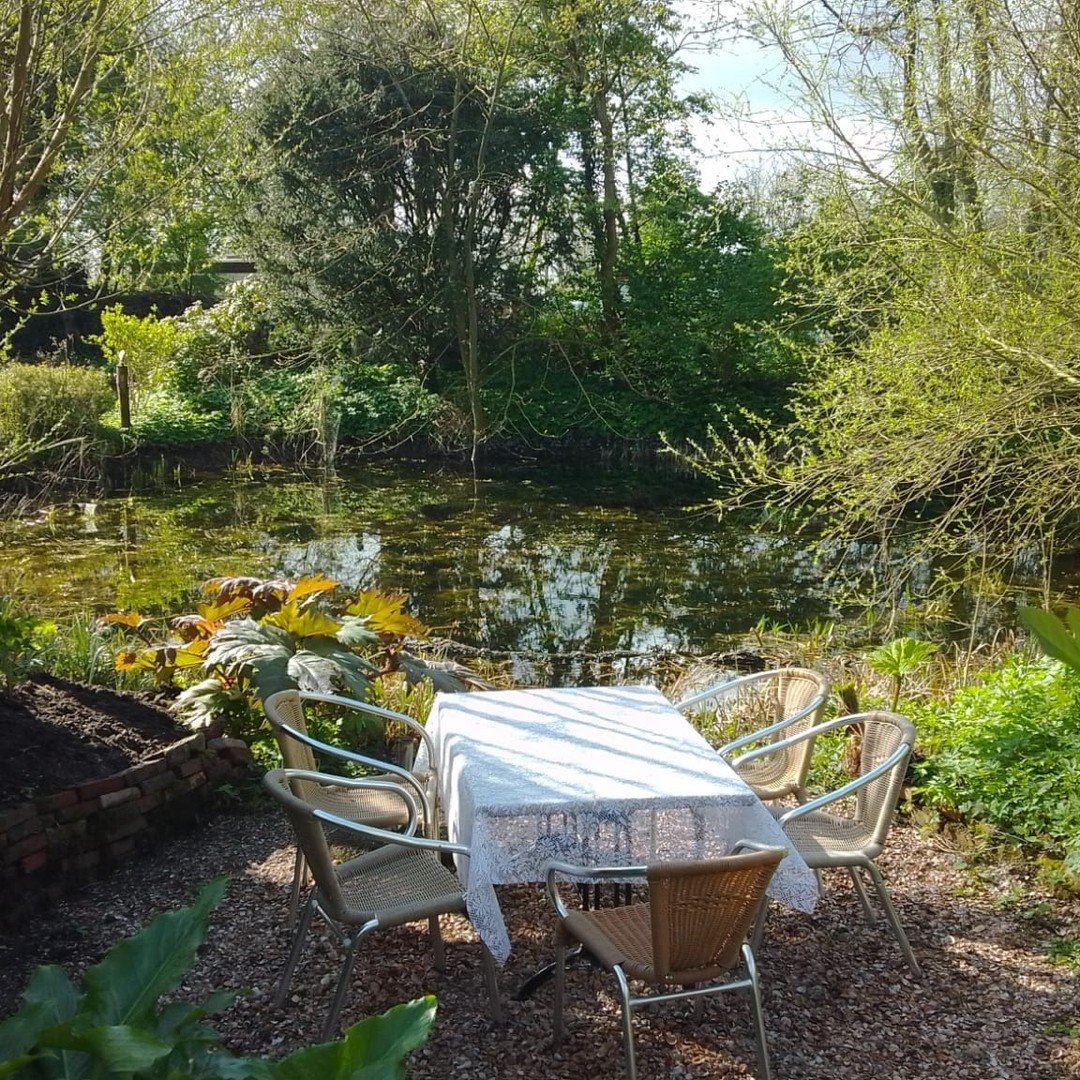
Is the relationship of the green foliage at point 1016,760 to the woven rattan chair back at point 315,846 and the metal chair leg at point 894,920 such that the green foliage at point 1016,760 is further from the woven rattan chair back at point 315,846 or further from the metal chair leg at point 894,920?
the woven rattan chair back at point 315,846

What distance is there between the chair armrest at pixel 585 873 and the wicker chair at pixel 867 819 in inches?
28.3

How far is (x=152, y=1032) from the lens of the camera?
1.87m

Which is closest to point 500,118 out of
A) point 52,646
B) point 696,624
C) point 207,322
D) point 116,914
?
point 207,322

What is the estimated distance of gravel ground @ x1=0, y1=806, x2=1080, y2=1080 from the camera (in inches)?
127

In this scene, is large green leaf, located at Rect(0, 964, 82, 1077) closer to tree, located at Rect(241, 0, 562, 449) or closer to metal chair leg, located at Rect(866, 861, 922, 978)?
metal chair leg, located at Rect(866, 861, 922, 978)

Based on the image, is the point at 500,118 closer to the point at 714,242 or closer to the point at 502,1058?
the point at 714,242

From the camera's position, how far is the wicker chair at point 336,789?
3.95 m

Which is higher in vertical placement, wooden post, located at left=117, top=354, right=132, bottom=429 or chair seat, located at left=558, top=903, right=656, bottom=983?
wooden post, located at left=117, top=354, right=132, bottom=429

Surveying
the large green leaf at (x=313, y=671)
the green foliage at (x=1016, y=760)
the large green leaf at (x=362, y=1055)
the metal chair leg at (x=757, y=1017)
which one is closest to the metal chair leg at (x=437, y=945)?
the metal chair leg at (x=757, y=1017)

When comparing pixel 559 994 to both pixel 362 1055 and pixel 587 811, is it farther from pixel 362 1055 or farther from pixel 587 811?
pixel 362 1055

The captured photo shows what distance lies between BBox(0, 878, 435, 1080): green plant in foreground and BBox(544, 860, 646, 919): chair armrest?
3.93 ft

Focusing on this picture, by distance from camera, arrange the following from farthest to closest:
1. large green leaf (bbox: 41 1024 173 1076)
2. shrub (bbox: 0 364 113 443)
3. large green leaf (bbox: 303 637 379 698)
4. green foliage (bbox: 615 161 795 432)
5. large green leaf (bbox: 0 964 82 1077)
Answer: green foliage (bbox: 615 161 795 432) < shrub (bbox: 0 364 113 443) < large green leaf (bbox: 303 637 379 698) < large green leaf (bbox: 0 964 82 1077) < large green leaf (bbox: 41 1024 173 1076)

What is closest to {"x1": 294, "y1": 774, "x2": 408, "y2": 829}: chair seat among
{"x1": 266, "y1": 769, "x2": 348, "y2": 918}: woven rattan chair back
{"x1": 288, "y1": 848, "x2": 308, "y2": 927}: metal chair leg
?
{"x1": 288, "y1": 848, "x2": 308, "y2": 927}: metal chair leg

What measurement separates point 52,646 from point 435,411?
13261 mm
